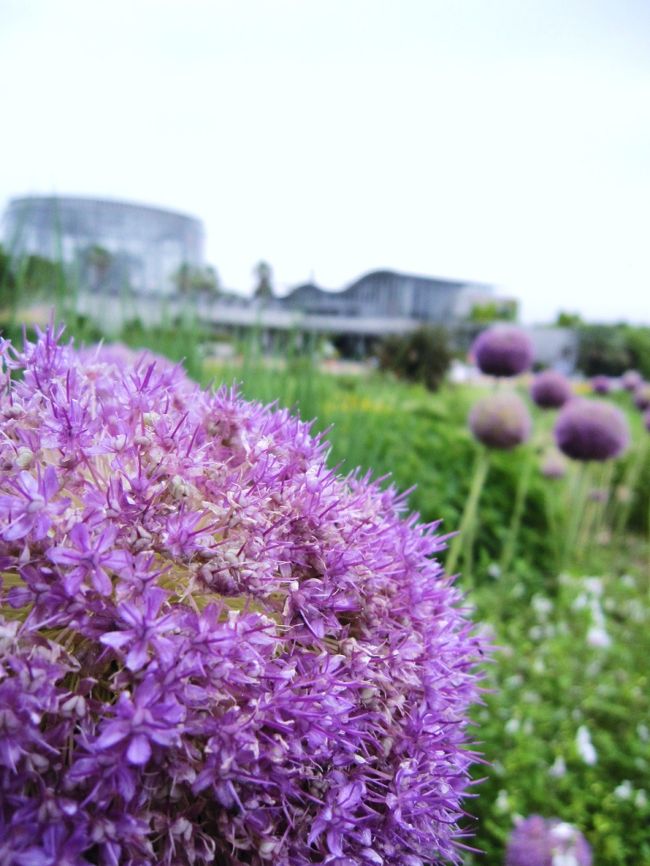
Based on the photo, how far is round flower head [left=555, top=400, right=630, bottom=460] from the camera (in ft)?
11.8

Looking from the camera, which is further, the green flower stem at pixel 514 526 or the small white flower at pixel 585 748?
the green flower stem at pixel 514 526

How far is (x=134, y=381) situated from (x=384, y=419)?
3.65 meters

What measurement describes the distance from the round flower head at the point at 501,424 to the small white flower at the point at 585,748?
3.58 feet

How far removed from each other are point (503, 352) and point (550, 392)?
890 mm

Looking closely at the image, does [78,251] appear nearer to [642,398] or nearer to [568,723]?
[568,723]

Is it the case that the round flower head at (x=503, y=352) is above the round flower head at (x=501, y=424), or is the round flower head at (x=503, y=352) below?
above

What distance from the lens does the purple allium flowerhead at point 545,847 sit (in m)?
1.82

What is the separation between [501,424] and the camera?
3.00m

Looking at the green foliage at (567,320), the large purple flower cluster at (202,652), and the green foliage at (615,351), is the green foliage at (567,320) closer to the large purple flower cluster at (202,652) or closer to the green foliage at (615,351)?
the green foliage at (615,351)

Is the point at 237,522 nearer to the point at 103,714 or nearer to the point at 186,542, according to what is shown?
the point at 186,542

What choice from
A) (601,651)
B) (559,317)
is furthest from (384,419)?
(559,317)

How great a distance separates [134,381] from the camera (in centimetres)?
79

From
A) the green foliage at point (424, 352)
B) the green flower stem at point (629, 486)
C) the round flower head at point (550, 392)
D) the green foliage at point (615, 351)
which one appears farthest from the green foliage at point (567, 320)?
the round flower head at point (550, 392)

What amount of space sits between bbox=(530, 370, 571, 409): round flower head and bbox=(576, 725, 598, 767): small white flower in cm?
194
